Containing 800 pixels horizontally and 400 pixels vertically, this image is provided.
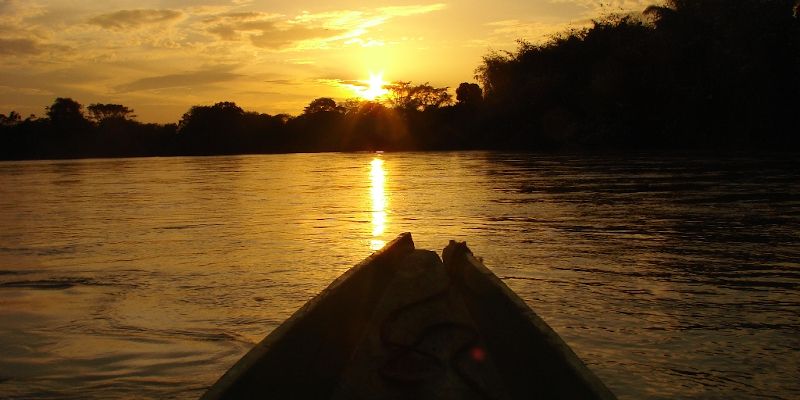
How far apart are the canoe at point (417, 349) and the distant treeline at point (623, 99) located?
3939 centimetres

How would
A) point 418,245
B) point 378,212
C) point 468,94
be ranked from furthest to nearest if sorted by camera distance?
point 468,94 < point 378,212 < point 418,245

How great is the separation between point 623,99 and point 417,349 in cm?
4810

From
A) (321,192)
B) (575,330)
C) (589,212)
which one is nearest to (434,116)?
(321,192)

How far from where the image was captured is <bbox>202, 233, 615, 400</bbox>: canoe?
3047mm

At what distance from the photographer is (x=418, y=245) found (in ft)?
28.4

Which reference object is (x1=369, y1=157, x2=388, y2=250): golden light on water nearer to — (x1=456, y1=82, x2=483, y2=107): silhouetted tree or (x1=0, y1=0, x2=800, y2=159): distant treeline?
(x1=0, y1=0, x2=800, y2=159): distant treeline

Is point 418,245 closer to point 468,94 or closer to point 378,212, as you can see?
point 378,212

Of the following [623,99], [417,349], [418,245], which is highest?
[623,99]

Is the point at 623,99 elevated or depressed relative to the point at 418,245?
elevated

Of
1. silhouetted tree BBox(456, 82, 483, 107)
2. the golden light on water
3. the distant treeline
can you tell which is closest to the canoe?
the golden light on water

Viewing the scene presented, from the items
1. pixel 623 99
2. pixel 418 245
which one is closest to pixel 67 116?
pixel 623 99

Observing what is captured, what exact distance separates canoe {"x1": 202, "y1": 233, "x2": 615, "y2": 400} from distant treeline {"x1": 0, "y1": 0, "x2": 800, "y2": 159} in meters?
39.4

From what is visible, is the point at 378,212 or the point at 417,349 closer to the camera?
the point at 417,349

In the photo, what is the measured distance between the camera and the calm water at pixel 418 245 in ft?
13.9
